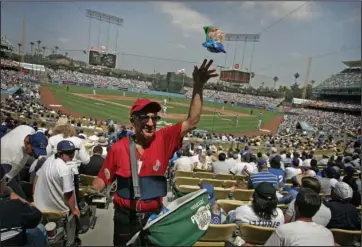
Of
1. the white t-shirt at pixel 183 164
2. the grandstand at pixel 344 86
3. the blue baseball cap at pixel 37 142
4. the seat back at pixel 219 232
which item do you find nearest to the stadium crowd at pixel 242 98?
the grandstand at pixel 344 86

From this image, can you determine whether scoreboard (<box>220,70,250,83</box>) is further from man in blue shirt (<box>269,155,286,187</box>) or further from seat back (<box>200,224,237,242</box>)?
seat back (<box>200,224,237,242</box>)

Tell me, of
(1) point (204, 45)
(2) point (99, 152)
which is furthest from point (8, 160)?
(1) point (204, 45)

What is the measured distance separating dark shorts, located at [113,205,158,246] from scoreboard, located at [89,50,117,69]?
59838 millimetres

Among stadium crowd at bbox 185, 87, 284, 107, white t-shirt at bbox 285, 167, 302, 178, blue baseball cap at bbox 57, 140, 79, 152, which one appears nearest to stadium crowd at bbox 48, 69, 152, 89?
stadium crowd at bbox 185, 87, 284, 107

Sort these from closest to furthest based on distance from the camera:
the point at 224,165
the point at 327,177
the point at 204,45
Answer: the point at 204,45, the point at 327,177, the point at 224,165

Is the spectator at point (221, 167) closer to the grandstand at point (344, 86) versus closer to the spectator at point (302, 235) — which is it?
the spectator at point (302, 235)

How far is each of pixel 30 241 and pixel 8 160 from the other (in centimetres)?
74

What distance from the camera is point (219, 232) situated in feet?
11.4

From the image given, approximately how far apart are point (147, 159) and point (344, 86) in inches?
2924

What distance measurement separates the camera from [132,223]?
2.63 m

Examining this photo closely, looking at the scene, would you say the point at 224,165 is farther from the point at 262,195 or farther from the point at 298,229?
the point at 298,229

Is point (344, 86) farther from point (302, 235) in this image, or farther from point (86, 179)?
point (302, 235)

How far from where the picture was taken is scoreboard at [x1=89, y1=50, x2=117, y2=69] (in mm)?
59641

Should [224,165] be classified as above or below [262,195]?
below
